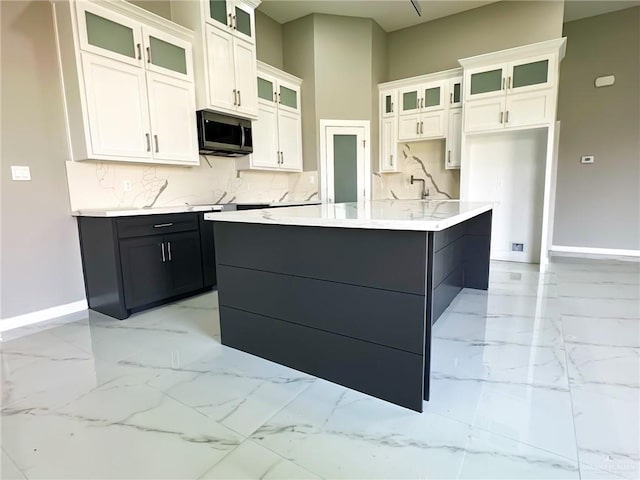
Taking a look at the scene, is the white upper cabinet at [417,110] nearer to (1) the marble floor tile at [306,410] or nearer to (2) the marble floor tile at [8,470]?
(1) the marble floor tile at [306,410]

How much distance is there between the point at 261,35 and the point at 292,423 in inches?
189

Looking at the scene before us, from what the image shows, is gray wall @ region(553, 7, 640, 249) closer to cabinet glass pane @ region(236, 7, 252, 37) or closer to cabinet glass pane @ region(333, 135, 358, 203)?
cabinet glass pane @ region(333, 135, 358, 203)

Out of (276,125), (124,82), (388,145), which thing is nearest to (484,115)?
(388,145)

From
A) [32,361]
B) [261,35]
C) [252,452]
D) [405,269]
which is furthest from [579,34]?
[32,361]

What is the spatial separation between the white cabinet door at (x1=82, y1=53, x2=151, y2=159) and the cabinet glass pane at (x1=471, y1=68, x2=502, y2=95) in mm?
3763

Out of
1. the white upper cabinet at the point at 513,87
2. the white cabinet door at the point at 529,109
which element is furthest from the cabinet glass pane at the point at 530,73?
the white cabinet door at the point at 529,109

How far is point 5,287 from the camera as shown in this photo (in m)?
2.47

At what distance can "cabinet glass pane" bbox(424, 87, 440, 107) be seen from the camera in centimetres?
462

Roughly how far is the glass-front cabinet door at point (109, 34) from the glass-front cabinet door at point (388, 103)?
3.32 m

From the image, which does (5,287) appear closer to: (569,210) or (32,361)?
(32,361)

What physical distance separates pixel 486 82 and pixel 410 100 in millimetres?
1018

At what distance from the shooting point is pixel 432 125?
470 cm

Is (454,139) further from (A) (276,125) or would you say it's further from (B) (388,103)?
(A) (276,125)

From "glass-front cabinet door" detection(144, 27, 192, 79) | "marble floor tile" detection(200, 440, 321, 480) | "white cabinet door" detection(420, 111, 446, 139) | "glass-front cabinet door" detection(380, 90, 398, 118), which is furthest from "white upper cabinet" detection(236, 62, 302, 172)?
"marble floor tile" detection(200, 440, 321, 480)
